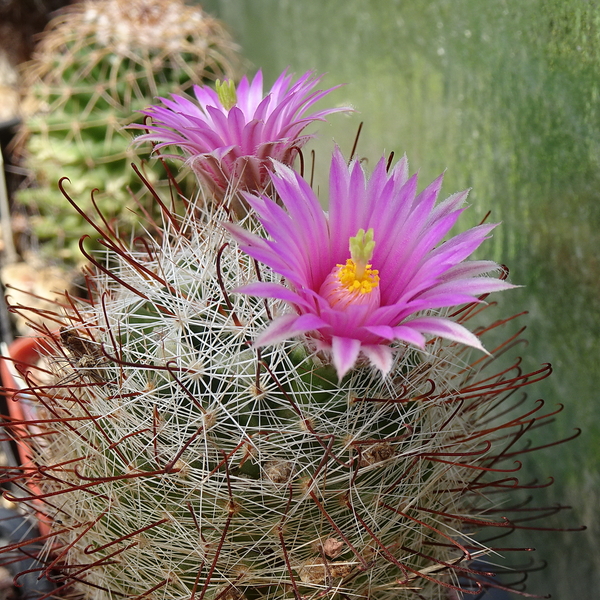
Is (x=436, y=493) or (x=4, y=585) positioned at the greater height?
(x=436, y=493)

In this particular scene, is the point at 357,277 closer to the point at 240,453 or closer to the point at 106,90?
the point at 240,453

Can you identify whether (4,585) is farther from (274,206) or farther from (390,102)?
(390,102)

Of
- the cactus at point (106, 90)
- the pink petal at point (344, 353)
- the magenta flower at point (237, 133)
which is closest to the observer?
the pink petal at point (344, 353)

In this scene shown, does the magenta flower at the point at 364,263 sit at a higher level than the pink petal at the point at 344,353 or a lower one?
higher

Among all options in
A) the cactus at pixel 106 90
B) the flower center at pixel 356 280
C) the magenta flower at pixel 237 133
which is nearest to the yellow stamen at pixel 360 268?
the flower center at pixel 356 280

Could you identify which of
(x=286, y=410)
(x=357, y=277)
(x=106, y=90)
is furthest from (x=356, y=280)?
(x=106, y=90)

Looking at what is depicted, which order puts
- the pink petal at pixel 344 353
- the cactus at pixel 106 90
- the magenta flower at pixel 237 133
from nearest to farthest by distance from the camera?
the pink petal at pixel 344 353
the magenta flower at pixel 237 133
the cactus at pixel 106 90

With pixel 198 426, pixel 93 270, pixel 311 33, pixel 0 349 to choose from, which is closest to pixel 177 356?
pixel 198 426

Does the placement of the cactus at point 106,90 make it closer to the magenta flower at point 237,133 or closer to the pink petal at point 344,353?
the magenta flower at point 237,133
